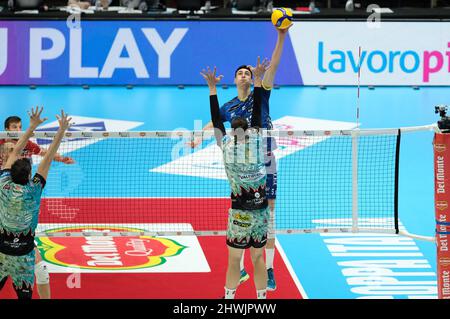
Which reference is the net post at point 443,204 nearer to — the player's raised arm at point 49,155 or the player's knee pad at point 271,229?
the player's knee pad at point 271,229

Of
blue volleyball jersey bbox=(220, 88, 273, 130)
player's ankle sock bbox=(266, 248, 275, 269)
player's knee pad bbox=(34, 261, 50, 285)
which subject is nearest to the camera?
player's knee pad bbox=(34, 261, 50, 285)

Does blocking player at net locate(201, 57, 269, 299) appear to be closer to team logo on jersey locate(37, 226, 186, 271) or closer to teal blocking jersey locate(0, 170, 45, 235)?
teal blocking jersey locate(0, 170, 45, 235)

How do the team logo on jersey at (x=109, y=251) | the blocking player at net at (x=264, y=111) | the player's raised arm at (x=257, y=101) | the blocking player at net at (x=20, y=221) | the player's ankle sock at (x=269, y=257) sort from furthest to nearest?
the team logo on jersey at (x=109, y=251), the player's ankle sock at (x=269, y=257), the blocking player at net at (x=264, y=111), the player's raised arm at (x=257, y=101), the blocking player at net at (x=20, y=221)

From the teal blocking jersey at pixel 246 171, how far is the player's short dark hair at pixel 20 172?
2.07 metres

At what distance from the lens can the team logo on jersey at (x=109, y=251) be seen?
12211 millimetres

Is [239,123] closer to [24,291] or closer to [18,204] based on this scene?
[18,204]

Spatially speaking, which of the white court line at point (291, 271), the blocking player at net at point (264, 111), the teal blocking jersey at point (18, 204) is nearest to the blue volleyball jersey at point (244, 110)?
the blocking player at net at point (264, 111)

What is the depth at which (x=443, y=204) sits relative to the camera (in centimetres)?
995

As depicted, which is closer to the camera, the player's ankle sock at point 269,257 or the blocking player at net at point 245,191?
the blocking player at net at point 245,191

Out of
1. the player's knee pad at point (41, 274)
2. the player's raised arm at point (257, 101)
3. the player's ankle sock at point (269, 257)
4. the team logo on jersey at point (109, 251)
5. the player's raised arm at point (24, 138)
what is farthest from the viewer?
the team logo on jersey at point (109, 251)

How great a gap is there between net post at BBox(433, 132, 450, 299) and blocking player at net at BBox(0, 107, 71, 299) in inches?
156

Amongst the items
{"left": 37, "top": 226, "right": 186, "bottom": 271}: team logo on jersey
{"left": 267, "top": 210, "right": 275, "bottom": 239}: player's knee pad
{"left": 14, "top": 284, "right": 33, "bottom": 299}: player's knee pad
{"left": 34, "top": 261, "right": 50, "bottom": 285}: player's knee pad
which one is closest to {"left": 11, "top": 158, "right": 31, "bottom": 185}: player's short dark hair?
{"left": 14, "top": 284, "right": 33, "bottom": 299}: player's knee pad

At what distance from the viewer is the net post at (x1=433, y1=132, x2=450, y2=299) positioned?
32.5ft
